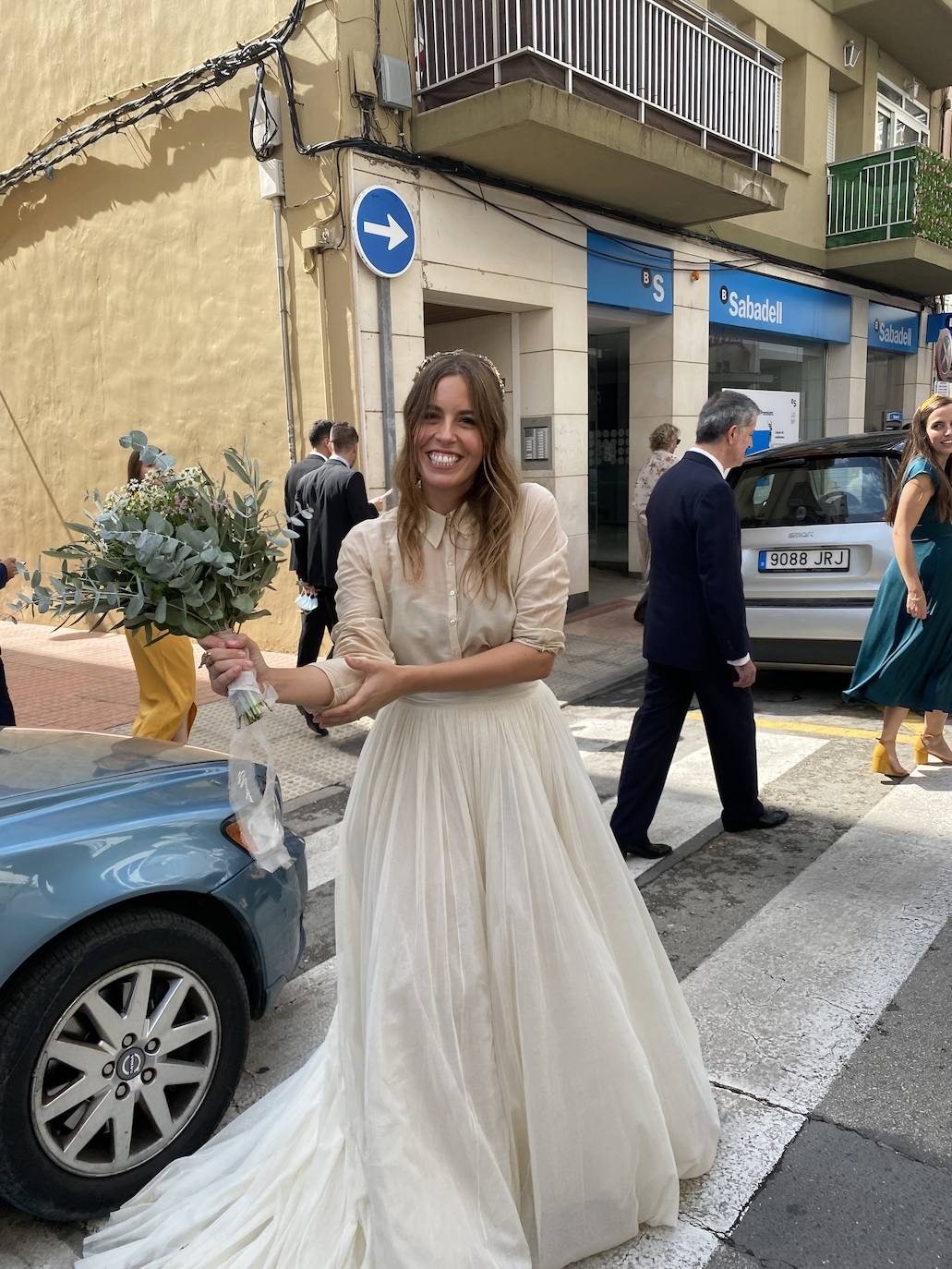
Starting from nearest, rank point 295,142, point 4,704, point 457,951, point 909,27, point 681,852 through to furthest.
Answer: point 457,951 < point 681,852 < point 4,704 < point 295,142 < point 909,27

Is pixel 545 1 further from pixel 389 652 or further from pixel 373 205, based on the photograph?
pixel 389 652

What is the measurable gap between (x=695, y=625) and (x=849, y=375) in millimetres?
13674

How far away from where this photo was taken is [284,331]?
335 inches

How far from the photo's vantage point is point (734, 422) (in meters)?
4.20

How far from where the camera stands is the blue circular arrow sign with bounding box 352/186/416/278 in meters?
7.97

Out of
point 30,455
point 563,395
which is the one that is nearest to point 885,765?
point 563,395

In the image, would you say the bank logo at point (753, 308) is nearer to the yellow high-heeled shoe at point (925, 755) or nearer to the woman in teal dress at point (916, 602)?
the woman in teal dress at point (916, 602)

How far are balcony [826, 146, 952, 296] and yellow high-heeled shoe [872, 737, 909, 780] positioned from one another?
433 inches

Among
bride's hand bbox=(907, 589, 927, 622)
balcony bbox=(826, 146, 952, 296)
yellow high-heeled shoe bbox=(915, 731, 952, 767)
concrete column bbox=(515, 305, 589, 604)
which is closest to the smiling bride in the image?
bride's hand bbox=(907, 589, 927, 622)

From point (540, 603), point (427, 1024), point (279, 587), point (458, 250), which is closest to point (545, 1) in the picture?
point (458, 250)

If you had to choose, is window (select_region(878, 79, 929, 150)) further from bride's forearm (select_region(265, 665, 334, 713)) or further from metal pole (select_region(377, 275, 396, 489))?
bride's forearm (select_region(265, 665, 334, 713))

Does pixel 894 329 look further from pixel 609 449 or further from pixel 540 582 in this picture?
pixel 540 582

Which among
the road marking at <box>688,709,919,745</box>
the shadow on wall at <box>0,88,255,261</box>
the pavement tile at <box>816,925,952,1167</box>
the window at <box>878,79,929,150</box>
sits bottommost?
the pavement tile at <box>816,925,952,1167</box>

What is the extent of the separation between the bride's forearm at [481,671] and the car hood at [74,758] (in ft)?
3.70
